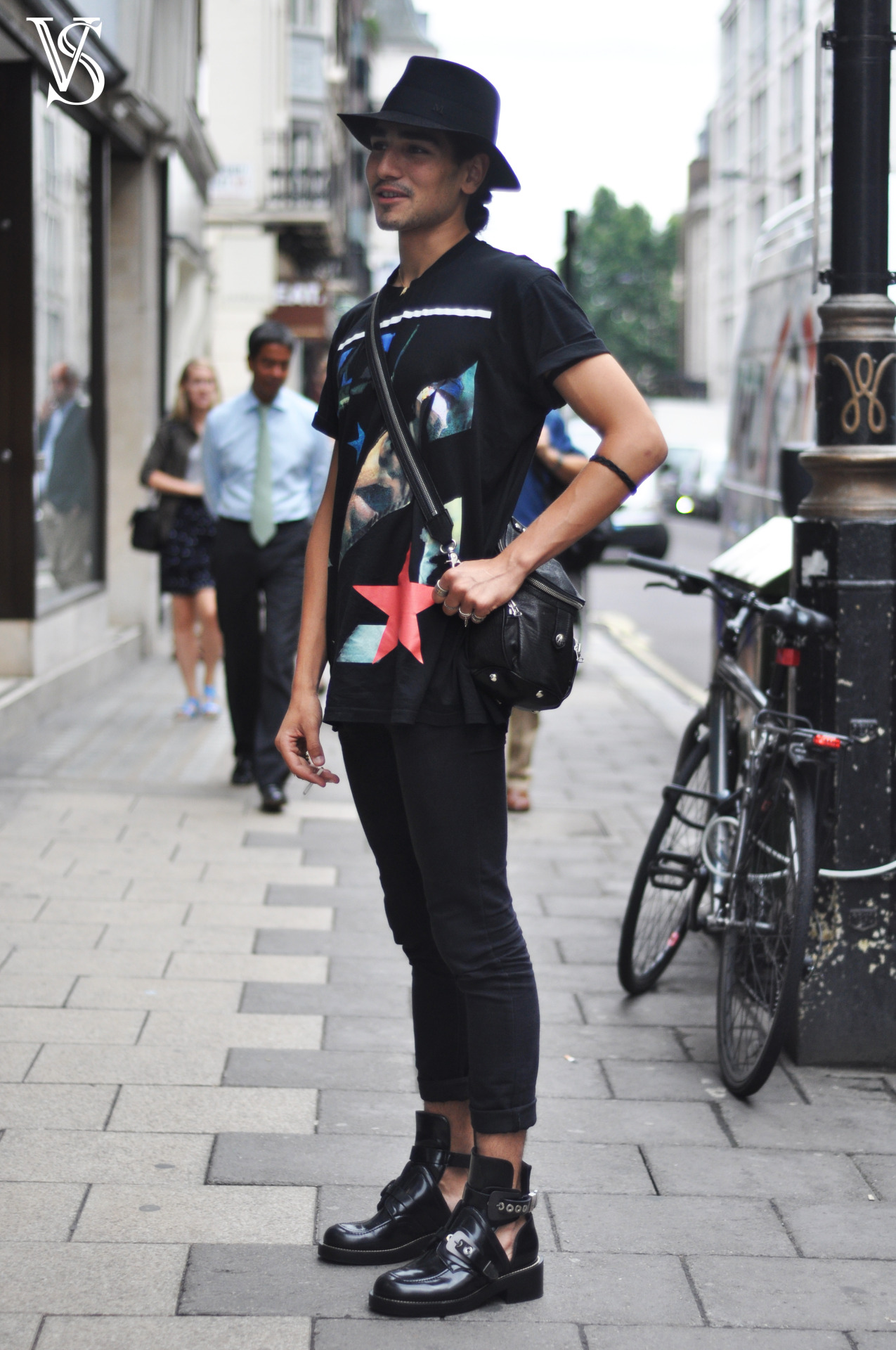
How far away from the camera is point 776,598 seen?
4957 mm

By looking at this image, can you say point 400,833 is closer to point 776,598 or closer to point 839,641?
point 839,641

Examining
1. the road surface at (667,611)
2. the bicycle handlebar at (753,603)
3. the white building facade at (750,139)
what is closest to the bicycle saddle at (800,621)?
the bicycle handlebar at (753,603)

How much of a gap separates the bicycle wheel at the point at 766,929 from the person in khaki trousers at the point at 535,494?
2.47 m

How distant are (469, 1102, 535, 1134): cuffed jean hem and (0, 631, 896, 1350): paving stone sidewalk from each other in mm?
298

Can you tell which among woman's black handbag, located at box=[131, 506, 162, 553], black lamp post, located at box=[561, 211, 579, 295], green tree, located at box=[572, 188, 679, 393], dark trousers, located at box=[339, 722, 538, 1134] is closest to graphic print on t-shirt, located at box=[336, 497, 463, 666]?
dark trousers, located at box=[339, 722, 538, 1134]

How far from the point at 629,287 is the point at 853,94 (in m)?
101

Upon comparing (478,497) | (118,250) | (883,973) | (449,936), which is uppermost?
(118,250)

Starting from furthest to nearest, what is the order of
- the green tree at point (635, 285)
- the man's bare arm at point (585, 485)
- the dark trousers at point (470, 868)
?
the green tree at point (635, 285), the dark trousers at point (470, 868), the man's bare arm at point (585, 485)

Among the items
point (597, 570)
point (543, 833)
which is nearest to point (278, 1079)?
point (543, 833)

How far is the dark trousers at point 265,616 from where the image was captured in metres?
7.00

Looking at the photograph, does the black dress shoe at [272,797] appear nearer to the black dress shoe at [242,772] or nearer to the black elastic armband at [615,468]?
the black dress shoe at [242,772]

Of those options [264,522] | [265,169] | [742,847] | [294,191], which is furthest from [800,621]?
[294,191]

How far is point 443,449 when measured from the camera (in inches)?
107

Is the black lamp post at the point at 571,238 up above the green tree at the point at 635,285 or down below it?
below
